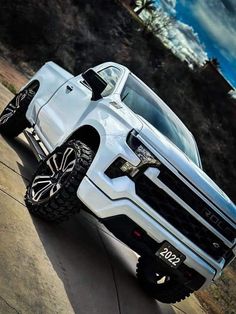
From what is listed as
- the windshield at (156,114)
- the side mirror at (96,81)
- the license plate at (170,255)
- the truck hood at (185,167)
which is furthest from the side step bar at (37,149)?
the license plate at (170,255)

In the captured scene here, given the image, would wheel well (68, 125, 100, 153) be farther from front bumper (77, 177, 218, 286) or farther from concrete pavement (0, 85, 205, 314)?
concrete pavement (0, 85, 205, 314)

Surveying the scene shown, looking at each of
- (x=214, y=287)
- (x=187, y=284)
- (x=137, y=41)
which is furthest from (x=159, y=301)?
(x=137, y=41)

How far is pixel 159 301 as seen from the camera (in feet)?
18.4

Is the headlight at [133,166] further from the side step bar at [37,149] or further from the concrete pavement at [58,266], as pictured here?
the side step bar at [37,149]

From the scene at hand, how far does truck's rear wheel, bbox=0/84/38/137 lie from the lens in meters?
7.34

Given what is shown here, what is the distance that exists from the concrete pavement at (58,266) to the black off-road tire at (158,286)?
97mm

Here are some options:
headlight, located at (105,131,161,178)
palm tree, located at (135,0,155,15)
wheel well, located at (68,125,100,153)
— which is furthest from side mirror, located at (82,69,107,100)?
palm tree, located at (135,0,155,15)

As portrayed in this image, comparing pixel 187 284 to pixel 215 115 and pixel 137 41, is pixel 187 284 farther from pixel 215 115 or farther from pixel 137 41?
pixel 215 115

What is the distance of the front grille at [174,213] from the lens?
4418 millimetres

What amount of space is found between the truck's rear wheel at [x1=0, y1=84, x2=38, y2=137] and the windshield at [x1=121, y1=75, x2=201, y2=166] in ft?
6.22

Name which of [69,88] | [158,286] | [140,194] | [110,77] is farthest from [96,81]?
[158,286]

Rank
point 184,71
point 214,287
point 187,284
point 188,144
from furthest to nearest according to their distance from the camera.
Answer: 1. point 184,71
2. point 214,287
3. point 188,144
4. point 187,284

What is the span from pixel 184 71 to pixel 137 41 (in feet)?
25.3

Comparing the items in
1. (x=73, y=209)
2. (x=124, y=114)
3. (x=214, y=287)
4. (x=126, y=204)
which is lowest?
(x=214, y=287)
